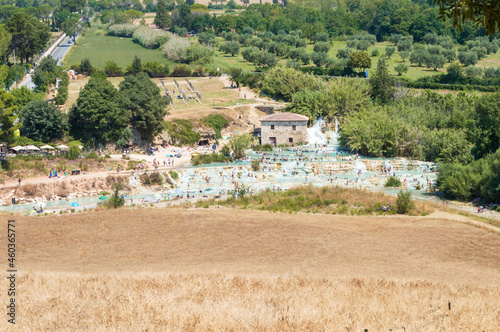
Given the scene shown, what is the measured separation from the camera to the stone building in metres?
62.0

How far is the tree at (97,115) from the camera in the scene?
55969 millimetres

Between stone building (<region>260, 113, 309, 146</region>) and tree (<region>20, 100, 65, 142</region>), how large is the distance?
20.7 m

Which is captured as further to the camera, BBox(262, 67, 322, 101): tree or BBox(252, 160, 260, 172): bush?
BBox(262, 67, 322, 101): tree

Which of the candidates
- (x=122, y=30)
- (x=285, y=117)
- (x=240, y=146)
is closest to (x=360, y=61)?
(x=285, y=117)

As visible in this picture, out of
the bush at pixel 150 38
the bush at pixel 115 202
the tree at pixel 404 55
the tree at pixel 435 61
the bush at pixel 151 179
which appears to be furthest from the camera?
the bush at pixel 150 38

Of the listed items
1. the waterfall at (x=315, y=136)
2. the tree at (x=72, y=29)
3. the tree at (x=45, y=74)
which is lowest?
the waterfall at (x=315, y=136)

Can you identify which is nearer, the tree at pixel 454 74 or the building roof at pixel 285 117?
the building roof at pixel 285 117

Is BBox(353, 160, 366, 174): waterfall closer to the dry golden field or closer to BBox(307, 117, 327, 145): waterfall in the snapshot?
BBox(307, 117, 327, 145): waterfall

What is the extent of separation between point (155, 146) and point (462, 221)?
31.7 metres

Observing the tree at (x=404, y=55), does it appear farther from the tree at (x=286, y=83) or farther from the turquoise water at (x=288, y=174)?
the turquoise water at (x=288, y=174)

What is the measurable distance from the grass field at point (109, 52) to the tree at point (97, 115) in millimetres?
39124

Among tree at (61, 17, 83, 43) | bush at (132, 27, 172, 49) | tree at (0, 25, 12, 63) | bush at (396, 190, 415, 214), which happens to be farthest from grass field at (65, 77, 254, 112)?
tree at (61, 17, 83, 43)

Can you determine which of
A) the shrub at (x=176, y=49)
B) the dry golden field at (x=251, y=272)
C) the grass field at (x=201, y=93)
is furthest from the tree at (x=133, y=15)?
the dry golden field at (x=251, y=272)

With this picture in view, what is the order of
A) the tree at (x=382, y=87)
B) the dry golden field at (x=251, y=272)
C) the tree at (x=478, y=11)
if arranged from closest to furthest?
1. the tree at (x=478, y=11)
2. the dry golden field at (x=251, y=272)
3. the tree at (x=382, y=87)
